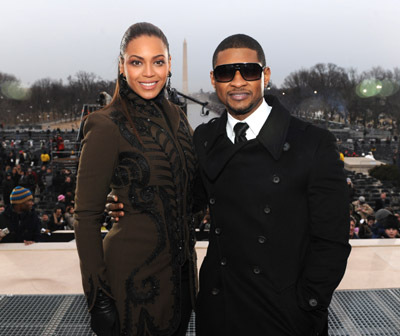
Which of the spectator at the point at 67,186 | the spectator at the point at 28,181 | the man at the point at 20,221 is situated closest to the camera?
the man at the point at 20,221

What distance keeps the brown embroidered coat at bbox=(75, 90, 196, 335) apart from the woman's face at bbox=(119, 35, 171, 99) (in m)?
0.09

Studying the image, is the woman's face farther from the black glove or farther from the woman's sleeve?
the black glove

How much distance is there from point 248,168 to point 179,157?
44 cm

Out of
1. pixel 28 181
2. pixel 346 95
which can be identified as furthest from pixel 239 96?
pixel 346 95

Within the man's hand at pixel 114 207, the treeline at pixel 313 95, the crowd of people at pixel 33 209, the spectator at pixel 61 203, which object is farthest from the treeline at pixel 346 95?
the man's hand at pixel 114 207

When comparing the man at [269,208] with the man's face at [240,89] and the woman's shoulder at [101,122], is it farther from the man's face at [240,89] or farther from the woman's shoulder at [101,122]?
the woman's shoulder at [101,122]

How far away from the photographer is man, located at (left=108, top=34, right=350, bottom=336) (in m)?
1.94

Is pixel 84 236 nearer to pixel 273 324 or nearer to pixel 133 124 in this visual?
pixel 133 124

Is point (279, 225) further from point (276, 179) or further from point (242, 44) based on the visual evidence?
point (242, 44)

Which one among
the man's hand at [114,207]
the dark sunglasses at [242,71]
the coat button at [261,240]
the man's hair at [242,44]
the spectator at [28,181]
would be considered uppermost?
the man's hair at [242,44]

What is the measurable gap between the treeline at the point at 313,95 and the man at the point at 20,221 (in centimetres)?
4830

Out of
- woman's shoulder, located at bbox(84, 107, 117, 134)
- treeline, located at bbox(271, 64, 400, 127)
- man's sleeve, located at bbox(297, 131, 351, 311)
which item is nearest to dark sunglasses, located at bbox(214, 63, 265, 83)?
man's sleeve, located at bbox(297, 131, 351, 311)

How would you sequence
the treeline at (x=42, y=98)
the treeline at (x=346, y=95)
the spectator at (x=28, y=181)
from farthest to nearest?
1. the treeline at (x=42, y=98)
2. the treeline at (x=346, y=95)
3. the spectator at (x=28, y=181)

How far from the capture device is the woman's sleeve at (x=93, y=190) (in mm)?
1982
